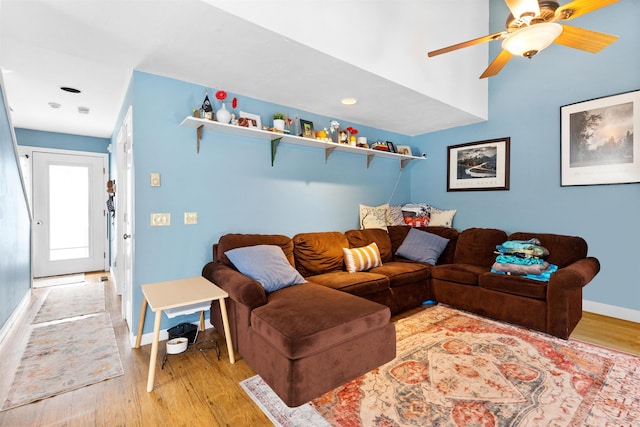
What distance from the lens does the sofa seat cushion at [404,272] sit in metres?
3.11

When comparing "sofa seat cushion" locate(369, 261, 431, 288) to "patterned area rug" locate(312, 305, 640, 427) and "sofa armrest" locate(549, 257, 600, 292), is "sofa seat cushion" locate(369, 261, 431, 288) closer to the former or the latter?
"patterned area rug" locate(312, 305, 640, 427)

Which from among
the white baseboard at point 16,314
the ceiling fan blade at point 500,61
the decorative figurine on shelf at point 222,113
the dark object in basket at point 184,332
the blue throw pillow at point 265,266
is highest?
the ceiling fan blade at point 500,61

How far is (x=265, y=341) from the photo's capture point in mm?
1867

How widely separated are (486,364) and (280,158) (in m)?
2.61

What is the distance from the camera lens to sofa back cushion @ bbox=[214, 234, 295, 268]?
8.57ft

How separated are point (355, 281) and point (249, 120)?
1.85m

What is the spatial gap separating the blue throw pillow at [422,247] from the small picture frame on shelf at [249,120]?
229cm

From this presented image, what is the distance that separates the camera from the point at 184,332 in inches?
95.7

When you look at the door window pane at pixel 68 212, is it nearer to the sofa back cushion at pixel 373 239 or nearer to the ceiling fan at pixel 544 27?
the sofa back cushion at pixel 373 239

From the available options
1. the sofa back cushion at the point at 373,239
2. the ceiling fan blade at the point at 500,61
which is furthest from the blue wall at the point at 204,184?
the ceiling fan blade at the point at 500,61

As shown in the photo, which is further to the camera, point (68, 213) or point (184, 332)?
point (68, 213)

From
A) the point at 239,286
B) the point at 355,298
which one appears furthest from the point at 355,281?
the point at 239,286

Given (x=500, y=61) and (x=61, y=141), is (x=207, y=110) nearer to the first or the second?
(x=500, y=61)

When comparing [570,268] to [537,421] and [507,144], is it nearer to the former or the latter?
[537,421]
